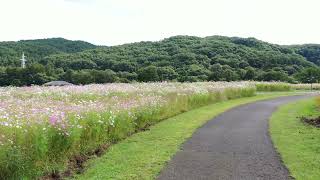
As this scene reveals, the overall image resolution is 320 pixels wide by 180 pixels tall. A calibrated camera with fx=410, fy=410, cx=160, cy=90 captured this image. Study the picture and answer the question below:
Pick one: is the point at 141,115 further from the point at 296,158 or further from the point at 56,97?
the point at 296,158

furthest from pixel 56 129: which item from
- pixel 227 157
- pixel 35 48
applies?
pixel 35 48

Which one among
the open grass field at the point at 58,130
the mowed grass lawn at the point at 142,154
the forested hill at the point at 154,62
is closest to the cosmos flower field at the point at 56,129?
the open grass field at the point at 58,130

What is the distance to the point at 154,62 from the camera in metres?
86.4

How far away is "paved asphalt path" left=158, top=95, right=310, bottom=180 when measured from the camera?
8.06 m

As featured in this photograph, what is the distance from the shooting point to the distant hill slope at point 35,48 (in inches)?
3132

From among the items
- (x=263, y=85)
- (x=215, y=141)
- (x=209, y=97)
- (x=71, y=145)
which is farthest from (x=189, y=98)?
(x=263, y=85)

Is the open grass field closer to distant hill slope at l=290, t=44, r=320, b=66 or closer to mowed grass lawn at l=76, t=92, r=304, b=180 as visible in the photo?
mowed grass lawn at l=76, t=92, r=304, b=180

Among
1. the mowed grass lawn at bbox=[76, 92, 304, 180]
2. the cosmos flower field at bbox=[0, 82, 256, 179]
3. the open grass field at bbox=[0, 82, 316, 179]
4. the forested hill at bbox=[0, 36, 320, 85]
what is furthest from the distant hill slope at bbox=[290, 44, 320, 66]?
the mowed grass lawn at bbox=[76, 92, 304, 180]

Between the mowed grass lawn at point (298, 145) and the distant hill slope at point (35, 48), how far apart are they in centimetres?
6474

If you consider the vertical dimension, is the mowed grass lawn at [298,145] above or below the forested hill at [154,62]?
below

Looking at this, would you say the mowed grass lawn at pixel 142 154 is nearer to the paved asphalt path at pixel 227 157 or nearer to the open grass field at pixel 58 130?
the paved asphalt path at pixel 227 157

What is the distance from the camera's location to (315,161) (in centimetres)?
924

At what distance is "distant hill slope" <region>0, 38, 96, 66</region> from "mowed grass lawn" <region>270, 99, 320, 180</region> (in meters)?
64.7

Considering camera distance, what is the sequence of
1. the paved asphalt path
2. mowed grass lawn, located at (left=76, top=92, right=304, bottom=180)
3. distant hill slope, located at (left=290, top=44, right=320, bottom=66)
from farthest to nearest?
distant hill slope, located at (left=290, top=44, right=320, bottom=66), mowed grass lawn, located at (left=76, top=92, right=304, bottom=180), the paved asphalt path
